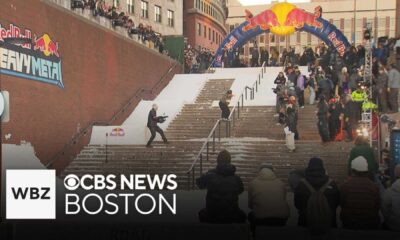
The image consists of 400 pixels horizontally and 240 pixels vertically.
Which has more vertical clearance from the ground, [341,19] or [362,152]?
[341,19]

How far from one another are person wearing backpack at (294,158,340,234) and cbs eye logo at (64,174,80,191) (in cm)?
1163

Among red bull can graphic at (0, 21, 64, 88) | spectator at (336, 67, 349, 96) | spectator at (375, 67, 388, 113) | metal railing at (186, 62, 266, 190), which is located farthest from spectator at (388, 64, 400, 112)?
red bull can graphic at (0, 21, 64, 88)

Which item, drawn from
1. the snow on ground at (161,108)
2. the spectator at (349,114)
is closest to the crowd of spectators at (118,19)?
the snow on ground at (161,108)

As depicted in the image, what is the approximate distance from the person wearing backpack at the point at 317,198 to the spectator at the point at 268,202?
0.37 metres

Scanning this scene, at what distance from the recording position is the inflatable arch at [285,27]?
109ft

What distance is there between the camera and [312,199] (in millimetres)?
6512

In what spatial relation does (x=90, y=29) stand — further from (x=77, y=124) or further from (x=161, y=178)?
(x=161, y=178)

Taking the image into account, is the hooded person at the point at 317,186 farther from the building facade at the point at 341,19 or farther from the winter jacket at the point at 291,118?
the building facade at the point at 341,19

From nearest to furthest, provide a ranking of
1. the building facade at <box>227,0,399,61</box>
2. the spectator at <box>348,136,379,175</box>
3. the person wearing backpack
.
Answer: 1. the person wearing backpack
2. the spectator at <box>348,136,379,175</box>
3. the building facade at <box>227,0,399,61</box>

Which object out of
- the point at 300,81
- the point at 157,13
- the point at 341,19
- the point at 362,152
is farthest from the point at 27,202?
the point at 341,19

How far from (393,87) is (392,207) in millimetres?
9751

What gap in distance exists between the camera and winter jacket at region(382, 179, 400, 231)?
671 cm

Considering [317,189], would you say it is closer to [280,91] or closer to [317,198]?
[317,198]

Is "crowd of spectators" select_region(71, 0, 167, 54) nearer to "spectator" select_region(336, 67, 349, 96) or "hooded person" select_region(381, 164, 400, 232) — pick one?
"spectator" select_region(336, 67, 349, 96)
